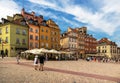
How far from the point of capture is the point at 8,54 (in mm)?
51281

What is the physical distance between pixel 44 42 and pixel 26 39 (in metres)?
→ 7.91

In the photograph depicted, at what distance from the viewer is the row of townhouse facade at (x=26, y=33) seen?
5162 centimetres

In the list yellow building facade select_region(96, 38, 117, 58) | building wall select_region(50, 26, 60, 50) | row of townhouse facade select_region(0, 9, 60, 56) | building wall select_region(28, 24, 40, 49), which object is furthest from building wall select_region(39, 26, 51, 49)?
yellow building facade select_region(96, 38, 117, 58)

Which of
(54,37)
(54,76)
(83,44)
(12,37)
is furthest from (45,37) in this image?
(54,76)

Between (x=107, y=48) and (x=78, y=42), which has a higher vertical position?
(x=78, y=42)

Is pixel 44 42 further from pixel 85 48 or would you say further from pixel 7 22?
pixel 85 48

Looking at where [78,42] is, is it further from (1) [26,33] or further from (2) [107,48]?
(1) [26,33]

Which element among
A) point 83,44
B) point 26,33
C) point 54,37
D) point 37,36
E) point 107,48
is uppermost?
point 26,33

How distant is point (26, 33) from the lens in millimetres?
56219

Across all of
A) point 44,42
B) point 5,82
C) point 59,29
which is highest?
point 59,29

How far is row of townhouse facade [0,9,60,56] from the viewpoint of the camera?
51.6 m

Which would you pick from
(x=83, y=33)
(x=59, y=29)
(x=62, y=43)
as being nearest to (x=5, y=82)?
(x=59, y=29)

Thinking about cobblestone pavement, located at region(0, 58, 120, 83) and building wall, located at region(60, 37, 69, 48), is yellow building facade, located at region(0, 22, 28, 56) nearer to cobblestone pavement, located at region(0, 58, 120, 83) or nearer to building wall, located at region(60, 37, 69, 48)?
building wall, located at region(60, 37, 69, 48)

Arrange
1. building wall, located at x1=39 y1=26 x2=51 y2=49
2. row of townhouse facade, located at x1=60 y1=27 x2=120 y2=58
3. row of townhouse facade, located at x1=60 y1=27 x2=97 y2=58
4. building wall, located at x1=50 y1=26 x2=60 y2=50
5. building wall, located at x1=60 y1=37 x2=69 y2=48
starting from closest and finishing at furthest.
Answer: building wall, located at x1=39 y1=26 x2=51 y2=49, building wall, located at x1=50 y1=26 x2=60 y2=50, building wall, located at x1=60 y1=37 x2=69 y2=48, row of townhouse facade, located at x1=60 y1=27 x2=97 y2=58, row of townhouse facade, located at x1=60 y1=27 x2=120 y2=58
